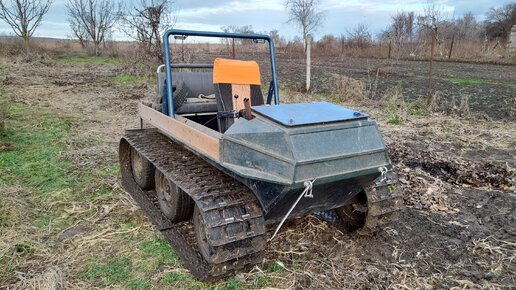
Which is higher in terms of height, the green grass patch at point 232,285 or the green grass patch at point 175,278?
the green grass patch at point 175,278

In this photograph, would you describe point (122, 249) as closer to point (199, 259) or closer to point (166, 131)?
point (199, 259)

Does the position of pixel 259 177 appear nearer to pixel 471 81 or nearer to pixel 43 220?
pixel 43 220

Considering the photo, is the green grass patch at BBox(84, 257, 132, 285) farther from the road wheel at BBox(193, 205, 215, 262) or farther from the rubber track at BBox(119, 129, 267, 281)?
the road wheel at BBox(193, 205, 215, 262)

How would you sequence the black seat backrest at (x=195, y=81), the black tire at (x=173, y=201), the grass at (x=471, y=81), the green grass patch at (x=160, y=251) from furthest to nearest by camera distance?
the grass at (x=471, y=81)
the black seat backrest at (x=195, y=81)
the black tire at (x=173, y=201)
the green grass patch at (x=160, y=251)

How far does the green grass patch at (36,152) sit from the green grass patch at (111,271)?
6.86ft

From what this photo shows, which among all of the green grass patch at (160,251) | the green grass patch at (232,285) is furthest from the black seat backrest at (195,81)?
the green grass patch at (232,285)

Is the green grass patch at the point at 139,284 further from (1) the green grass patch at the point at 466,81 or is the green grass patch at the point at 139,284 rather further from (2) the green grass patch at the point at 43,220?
(1) the green grass patch at the point at 466,81

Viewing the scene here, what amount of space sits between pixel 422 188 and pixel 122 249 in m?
3.53

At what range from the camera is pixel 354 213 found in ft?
12.5

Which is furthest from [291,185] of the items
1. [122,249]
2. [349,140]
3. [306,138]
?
[122,249]

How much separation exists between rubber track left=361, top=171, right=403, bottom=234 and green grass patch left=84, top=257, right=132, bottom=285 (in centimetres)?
204

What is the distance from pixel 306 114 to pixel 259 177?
24.4 inches

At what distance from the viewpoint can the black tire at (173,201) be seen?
369 centimetres

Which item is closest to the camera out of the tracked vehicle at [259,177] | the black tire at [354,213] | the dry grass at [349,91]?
the tracked vehicle at [259,177]
